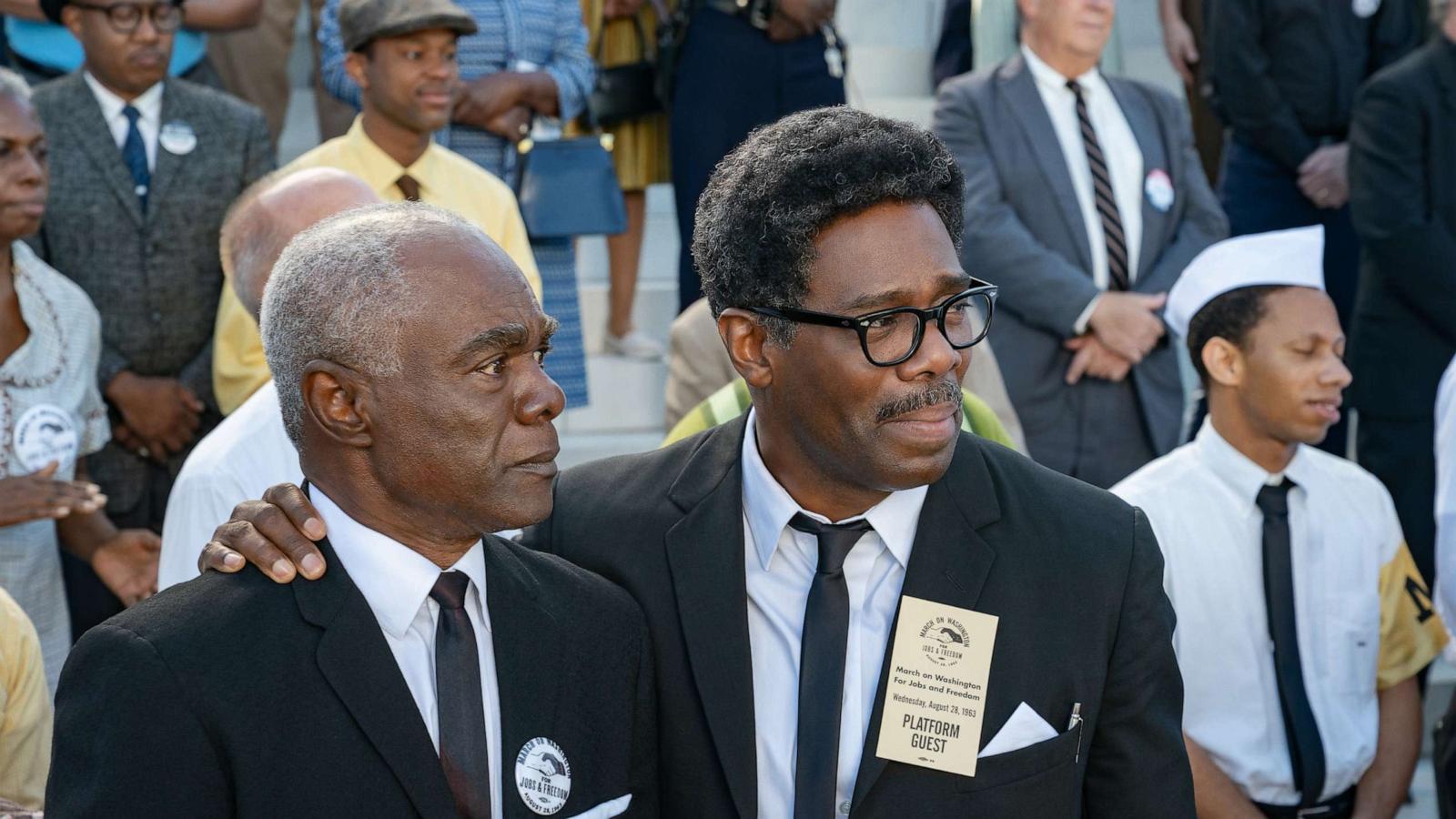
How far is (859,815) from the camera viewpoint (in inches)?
88.8

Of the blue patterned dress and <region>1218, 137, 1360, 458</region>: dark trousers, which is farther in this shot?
<region>1218, 137, 1360, 458</region>: dark trousers

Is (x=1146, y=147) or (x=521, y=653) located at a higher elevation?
(x=1146, y=147)

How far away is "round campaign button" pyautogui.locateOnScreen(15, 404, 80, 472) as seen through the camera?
3.92 meters

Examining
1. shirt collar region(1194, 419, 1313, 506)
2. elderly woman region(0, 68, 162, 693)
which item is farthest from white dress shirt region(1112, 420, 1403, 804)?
elderly woman region(0, 68, 162, 693)

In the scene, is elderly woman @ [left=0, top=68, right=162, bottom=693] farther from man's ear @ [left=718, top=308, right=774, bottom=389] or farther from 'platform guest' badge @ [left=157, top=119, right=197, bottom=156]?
man's ear @ [left=718, top=308, right=774, bottom=389]

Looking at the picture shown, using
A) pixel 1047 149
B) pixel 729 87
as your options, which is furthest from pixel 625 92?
pixel 1047 149

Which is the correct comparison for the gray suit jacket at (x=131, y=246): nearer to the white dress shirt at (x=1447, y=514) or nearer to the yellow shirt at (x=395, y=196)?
the yellow shirt at (x=395, y=196)

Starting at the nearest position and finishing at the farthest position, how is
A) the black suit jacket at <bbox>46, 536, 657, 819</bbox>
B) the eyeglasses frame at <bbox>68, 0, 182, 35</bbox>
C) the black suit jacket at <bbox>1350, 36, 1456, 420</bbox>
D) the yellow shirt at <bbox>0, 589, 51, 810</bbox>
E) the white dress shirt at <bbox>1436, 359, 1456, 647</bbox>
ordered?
1. the black suit jacket at <bbox>46, 536, 657, 819</bbox>
2. the yellow shirt at <bbox>0, 589, 51, 810</bbox>
3. the white dress shirt at <bbox>1436, 359, 1456, 647</bbox>
4. the eyeglasses frame at <bbox>68, 0, 182, 35</bbox>
5. the black suit jacket at <bbox>1350, 36, 1456, 420</bbox>

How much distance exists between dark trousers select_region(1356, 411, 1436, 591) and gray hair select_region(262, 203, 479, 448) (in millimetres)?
4188

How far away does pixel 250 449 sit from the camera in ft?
9.87

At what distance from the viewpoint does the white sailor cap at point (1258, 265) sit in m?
3.96

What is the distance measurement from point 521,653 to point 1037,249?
3.00 m

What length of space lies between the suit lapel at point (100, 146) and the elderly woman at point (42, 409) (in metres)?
0.43

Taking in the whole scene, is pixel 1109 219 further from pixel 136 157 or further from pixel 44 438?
pixel 44 438
